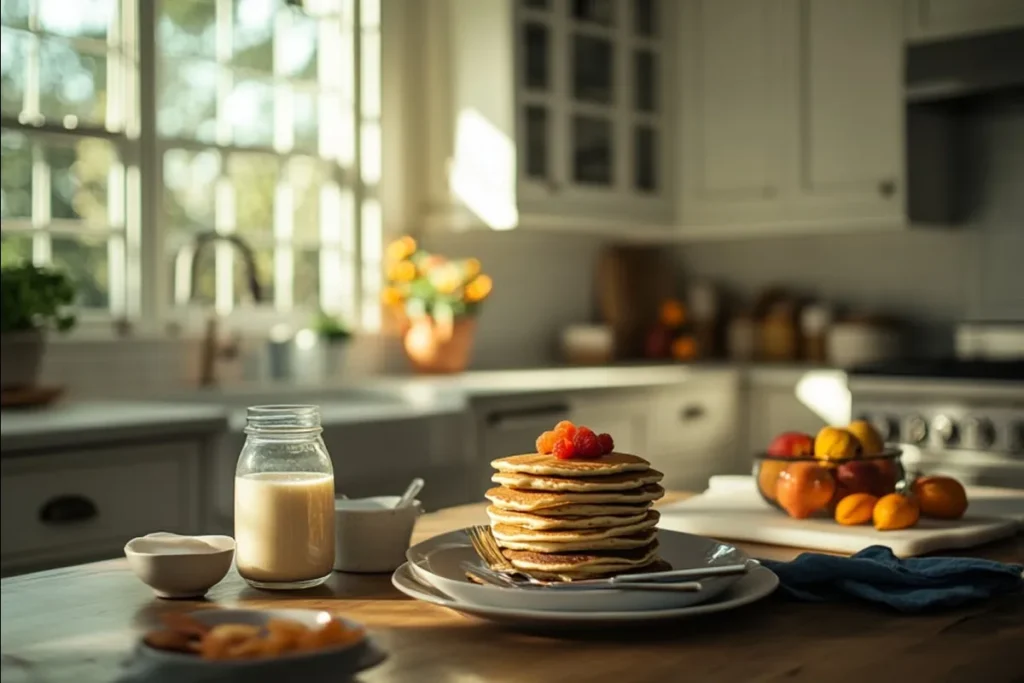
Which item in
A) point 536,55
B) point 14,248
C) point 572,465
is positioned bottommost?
point 572,465

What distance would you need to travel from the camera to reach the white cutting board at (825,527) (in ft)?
5.31

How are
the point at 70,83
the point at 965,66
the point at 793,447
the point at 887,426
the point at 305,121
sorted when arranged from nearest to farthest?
the point at 793,447
the point at 70,83
the point at 887,426
the point at 965,66
the point at 305,121

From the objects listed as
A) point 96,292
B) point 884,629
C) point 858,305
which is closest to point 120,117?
point 96,292

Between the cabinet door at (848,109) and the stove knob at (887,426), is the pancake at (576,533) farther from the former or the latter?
the cabinet door at (848,109)

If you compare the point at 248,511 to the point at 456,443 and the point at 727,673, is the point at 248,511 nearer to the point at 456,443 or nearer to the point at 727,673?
the point at 727,673

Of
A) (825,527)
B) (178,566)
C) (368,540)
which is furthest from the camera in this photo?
(825,527)

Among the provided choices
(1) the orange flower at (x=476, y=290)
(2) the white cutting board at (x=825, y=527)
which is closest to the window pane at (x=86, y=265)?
(1) the orange flower at (x=476, y=290)

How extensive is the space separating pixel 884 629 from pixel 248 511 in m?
0.63

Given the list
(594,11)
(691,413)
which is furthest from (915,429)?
(594,11)

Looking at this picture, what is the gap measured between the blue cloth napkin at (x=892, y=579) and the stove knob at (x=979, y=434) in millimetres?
2419

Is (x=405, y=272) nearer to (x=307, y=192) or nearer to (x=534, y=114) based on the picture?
(x=307, y=192)

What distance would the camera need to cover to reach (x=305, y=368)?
4.14m

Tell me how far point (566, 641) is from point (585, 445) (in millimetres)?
213

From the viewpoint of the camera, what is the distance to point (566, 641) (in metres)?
1.20
